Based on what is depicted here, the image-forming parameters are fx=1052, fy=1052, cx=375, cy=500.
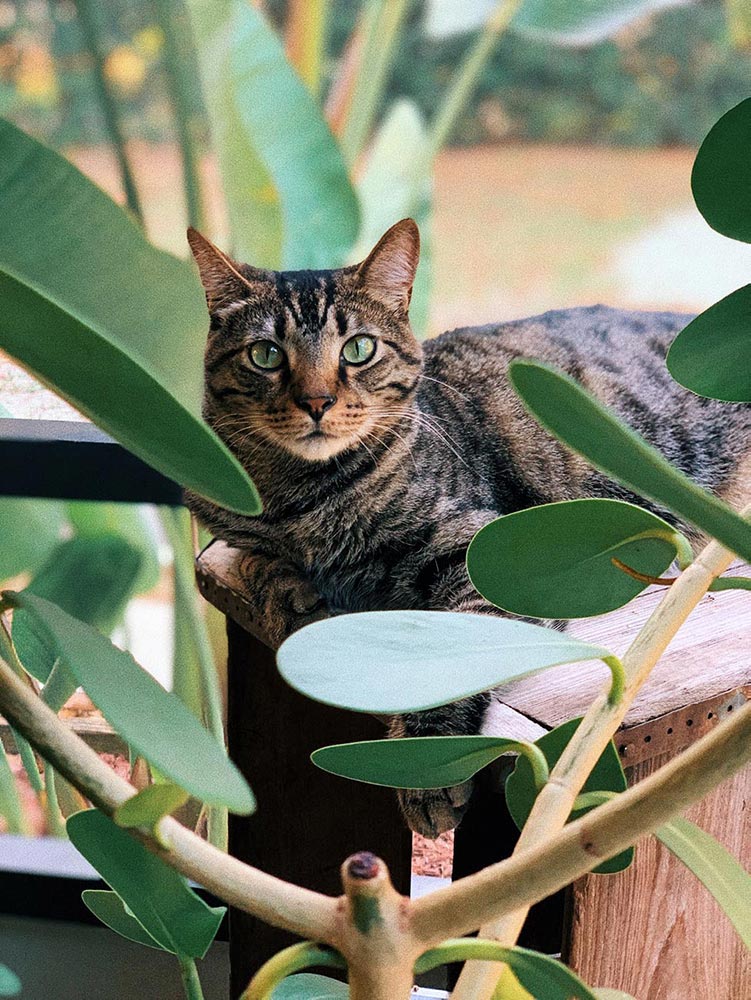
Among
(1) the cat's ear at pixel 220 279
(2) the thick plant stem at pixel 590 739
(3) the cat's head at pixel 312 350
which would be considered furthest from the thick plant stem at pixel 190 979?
(1) the cat's ear at pixel 220 279

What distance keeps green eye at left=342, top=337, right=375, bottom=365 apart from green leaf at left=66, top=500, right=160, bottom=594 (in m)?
0.65

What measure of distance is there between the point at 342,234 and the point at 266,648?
1.65ft

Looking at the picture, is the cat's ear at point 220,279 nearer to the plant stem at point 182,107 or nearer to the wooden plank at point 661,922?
the plant stem at point 182,107

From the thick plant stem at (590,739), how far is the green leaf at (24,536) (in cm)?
126

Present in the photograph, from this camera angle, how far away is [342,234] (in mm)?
1112

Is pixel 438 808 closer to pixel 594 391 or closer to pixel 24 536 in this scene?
pixel 594 391

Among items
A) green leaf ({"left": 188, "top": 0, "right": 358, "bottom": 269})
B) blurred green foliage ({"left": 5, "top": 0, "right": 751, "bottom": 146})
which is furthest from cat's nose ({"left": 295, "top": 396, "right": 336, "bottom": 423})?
blurred green foliage ({"left": 5, "top": 0, "right": 751, "bottom": 146})

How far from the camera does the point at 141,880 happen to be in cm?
33

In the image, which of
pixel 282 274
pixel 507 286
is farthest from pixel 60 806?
pixel 507 286

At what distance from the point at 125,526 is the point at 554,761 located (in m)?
1.23

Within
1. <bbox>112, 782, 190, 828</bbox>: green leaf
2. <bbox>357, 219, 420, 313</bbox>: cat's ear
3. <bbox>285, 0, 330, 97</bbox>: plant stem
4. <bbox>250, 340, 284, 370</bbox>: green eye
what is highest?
<bbox>285, 0, 330, 97</bbox>: plant stem

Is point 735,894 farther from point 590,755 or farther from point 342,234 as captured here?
point 342,234

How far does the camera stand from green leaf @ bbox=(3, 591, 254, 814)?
0.61 feet

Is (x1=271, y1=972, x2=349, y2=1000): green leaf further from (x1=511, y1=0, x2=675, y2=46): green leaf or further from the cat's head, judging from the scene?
(x1=511, y1=0, x2=675, y2=46): green leaf
